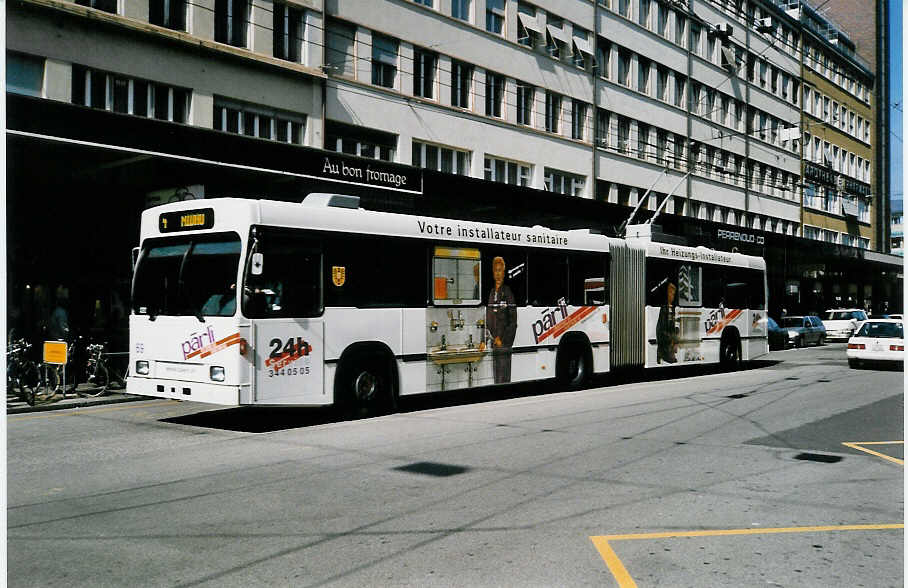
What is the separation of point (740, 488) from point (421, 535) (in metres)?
3.26

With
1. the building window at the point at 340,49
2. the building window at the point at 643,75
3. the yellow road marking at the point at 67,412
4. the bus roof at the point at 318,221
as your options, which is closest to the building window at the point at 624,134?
the building window at the point at 643,75

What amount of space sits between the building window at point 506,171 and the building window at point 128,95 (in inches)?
491

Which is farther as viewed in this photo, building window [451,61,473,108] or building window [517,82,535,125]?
building window [517,82,535,125]

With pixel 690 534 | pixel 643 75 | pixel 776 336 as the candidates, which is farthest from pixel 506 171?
pixel 690 534

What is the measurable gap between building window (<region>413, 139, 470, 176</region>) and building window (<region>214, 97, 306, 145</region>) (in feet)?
17.1

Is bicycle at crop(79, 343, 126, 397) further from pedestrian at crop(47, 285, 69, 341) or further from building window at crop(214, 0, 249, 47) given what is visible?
building window at crop(214, 0, 249, 47)

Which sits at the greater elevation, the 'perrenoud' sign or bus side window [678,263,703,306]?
the 'perrenoud' sign

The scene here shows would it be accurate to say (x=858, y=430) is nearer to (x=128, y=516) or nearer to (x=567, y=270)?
(x=567, y=270)

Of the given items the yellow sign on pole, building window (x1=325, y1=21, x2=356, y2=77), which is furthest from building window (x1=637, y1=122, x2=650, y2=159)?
the yellow sign on pole

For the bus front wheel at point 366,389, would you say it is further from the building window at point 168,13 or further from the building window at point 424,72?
the building window at point 424,72

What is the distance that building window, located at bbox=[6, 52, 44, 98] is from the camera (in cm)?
1709

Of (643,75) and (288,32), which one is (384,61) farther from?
(643,75)

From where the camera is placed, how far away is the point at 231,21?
69.1 ft

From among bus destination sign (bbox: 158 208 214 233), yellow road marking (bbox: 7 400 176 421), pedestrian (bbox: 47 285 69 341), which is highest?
bus destination sign (bbox: 158 208 214 233)
